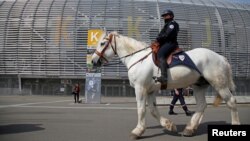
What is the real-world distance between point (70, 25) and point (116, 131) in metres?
52.1

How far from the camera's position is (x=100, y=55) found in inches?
351

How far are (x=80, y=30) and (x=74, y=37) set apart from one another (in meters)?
1.55

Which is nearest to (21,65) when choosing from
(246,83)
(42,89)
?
(42,89)

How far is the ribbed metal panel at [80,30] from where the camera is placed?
5800cm

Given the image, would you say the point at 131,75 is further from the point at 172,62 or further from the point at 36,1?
the point at 36,1

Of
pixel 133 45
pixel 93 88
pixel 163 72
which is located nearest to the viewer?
pixel 163 72

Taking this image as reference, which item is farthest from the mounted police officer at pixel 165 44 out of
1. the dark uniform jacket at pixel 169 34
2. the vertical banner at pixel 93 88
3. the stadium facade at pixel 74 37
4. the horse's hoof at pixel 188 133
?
the stadium facade at pixel 74 37

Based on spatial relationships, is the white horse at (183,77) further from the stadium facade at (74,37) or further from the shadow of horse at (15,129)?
the stadium facade at (74,37)

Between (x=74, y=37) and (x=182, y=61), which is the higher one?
(x=74, y=37)

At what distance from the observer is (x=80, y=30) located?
193 feet

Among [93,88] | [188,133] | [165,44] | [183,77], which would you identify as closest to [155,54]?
[165,44]

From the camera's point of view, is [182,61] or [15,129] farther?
Result: [15,129]

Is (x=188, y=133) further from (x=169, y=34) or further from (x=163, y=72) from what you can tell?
(x=169, y=34)

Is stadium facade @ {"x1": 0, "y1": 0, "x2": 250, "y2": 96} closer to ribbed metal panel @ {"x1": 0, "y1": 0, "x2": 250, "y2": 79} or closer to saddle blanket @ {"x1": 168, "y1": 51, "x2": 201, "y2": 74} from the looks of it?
ribbed metal panel @ {"x1": 0, "y1": 0, "x2": 250, "y2": 79}
